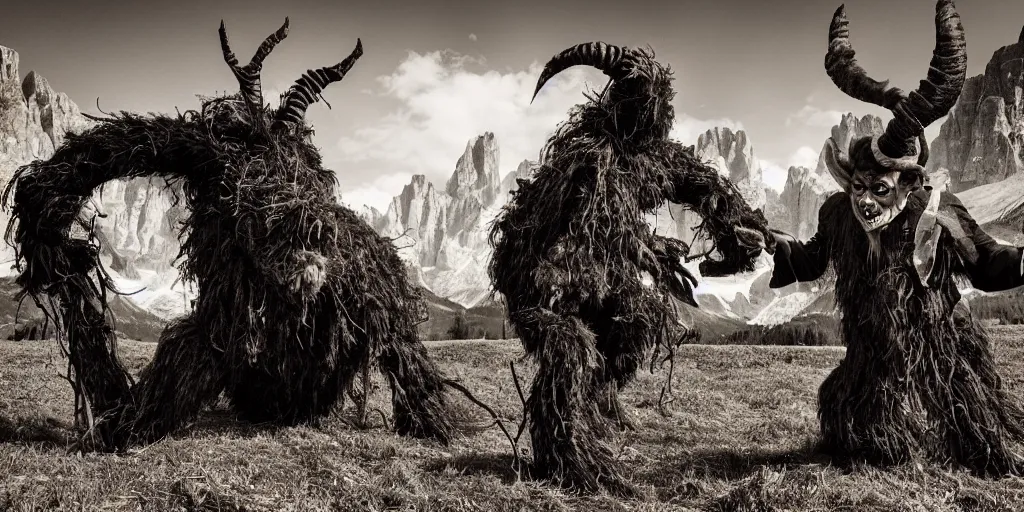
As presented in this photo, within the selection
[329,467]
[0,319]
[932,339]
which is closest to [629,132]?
[932,339]

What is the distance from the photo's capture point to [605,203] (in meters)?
4.96

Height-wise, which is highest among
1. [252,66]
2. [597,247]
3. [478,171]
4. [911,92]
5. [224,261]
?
[478,171]

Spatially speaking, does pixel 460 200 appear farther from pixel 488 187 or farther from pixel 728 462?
pixel 728 462

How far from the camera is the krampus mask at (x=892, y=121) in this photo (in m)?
4.51

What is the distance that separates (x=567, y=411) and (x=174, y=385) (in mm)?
3694

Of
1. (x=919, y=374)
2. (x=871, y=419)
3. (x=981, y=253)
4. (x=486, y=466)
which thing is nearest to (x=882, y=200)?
(x=981, y=253)

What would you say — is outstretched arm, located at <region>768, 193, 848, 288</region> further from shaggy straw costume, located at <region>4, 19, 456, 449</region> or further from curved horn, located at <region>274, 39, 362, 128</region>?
curved horn, located at <region>274, 39, 362, 128</region>

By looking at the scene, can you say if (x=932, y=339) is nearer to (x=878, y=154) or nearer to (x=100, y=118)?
(x=878, y=154)

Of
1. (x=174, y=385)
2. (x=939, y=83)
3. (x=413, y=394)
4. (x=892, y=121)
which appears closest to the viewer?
(x=939, y=83)

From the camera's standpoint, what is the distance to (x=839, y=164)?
17.3 ft

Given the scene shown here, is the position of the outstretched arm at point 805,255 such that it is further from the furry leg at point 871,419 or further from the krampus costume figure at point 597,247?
the furry leg at point 871,419

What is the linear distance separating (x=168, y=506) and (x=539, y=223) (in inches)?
125

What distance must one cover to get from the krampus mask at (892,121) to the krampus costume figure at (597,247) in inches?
36.0

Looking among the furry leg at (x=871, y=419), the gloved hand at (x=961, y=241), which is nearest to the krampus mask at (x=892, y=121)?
the gloved hand at (x=961, y=241)
